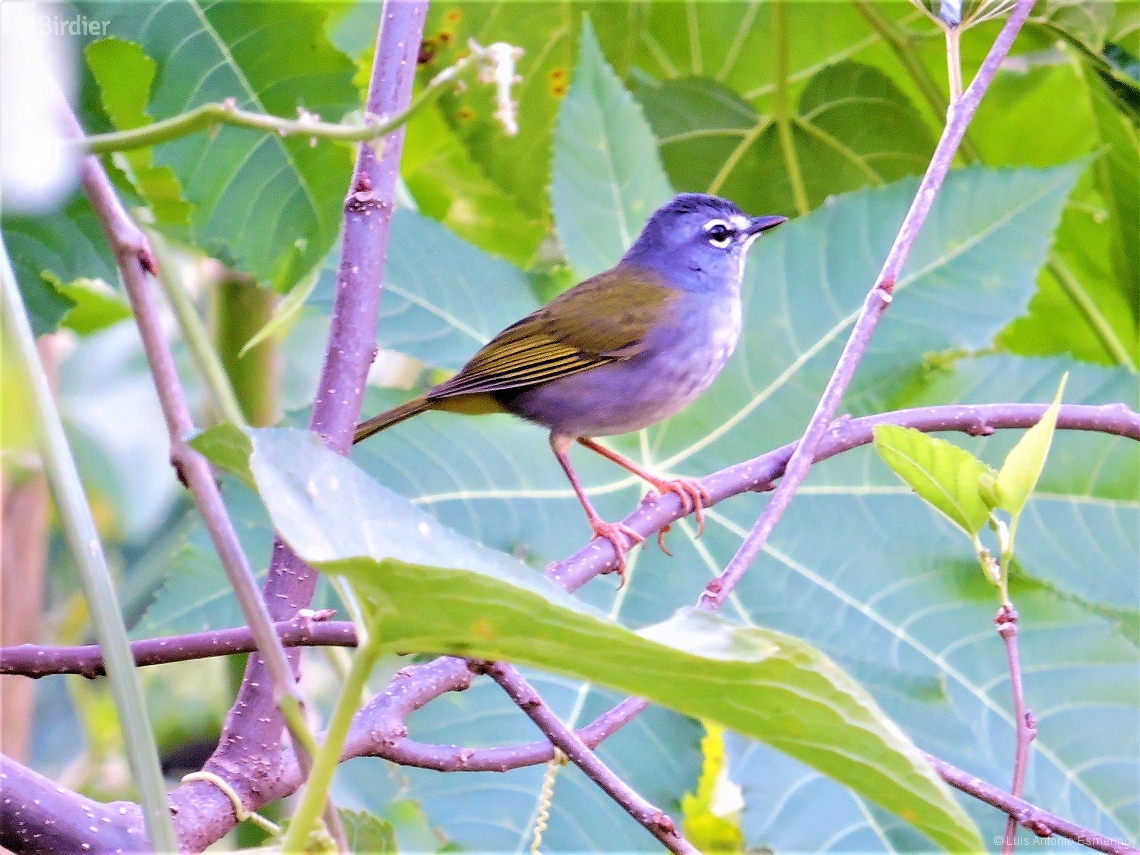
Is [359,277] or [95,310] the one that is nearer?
[359,277]

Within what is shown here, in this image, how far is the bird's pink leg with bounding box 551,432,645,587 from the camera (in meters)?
1.79

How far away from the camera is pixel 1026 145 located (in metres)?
3.17

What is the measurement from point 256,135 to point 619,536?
0.95 meters

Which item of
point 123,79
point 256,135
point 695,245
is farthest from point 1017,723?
point 695,245

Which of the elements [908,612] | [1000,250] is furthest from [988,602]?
[1000,250]

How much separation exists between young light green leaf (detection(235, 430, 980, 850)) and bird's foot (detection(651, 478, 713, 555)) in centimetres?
95

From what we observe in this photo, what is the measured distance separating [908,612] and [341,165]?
139cm

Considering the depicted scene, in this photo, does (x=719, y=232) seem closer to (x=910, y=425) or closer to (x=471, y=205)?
(x=471, y=205)

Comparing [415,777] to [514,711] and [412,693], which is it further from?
[412,693]

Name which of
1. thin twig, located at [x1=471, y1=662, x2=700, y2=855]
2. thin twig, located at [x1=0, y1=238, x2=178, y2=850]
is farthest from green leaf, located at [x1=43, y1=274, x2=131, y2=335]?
thin twig, located at [x1=0, y1=238, x2=178, y2=850]

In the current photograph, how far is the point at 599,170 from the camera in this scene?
2562 mm

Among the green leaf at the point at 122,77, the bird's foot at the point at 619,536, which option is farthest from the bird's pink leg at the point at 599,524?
the green leaf at the point at 122,77

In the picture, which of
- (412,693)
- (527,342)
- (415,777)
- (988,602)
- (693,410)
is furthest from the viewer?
(527,342)

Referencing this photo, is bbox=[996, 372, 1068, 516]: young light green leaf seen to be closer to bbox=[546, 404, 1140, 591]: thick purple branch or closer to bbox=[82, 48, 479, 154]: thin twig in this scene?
bbox=[546, 404, 1140, 591]: thick purple branch
